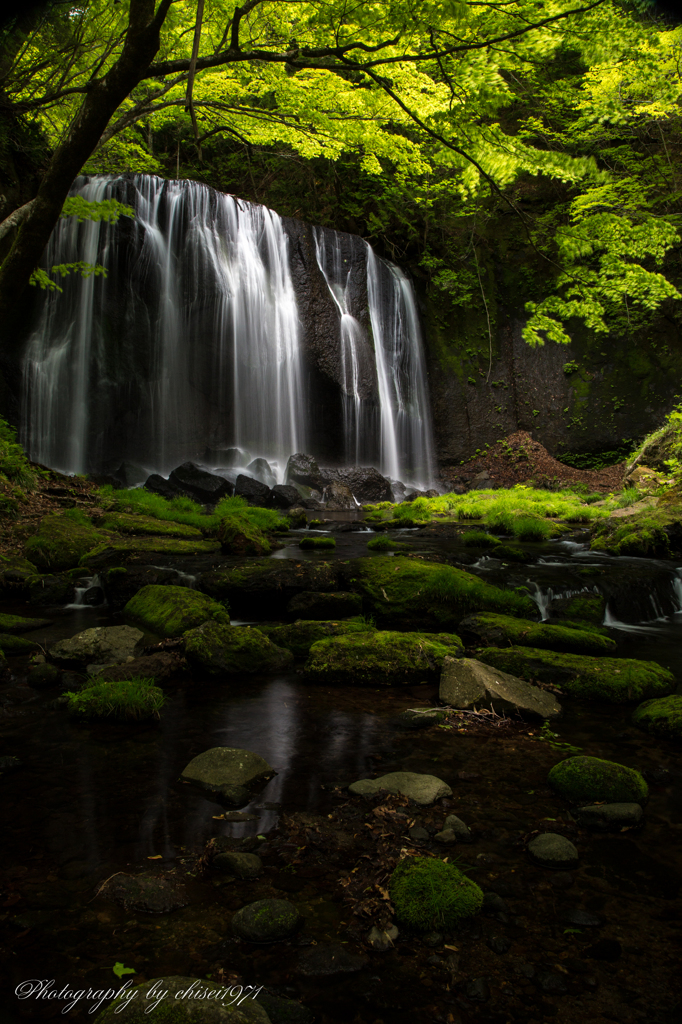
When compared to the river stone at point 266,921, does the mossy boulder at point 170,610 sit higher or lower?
higher

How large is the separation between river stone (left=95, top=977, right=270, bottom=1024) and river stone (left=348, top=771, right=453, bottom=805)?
1.39 m

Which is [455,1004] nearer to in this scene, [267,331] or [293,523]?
[293,523]

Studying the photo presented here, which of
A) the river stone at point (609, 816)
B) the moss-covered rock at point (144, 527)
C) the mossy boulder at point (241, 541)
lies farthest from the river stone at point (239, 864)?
the moss-covered rock at point (144, 527)

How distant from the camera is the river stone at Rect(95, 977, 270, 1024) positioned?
162cm

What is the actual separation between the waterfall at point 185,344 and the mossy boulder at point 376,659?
46.5 ft

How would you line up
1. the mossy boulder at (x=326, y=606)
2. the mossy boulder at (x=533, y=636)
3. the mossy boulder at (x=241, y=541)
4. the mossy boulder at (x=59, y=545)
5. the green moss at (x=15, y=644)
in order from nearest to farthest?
the green moss at (x=15, y=644)
the mossy boulder at (x=533, y=636)
the mossy boulder at (x=326, y=606)
the mossy boulder at (x=59, y=545)
the mossy boulder at (x=241, y=541)

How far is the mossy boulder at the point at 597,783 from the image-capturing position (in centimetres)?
299

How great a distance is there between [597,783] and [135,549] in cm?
685

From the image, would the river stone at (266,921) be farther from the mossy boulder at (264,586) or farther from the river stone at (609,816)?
the mossy boulder at (264,586)

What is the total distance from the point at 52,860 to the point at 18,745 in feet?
4.31

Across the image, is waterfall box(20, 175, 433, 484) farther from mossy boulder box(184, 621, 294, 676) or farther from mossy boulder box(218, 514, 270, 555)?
mossy boulder box(184, 621, 294, 676)

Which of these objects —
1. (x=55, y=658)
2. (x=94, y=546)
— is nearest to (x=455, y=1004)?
(x=55, y=658)

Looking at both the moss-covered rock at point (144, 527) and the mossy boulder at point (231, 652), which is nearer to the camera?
the mossy boulder at point (231, 652)

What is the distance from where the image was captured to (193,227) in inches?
720
